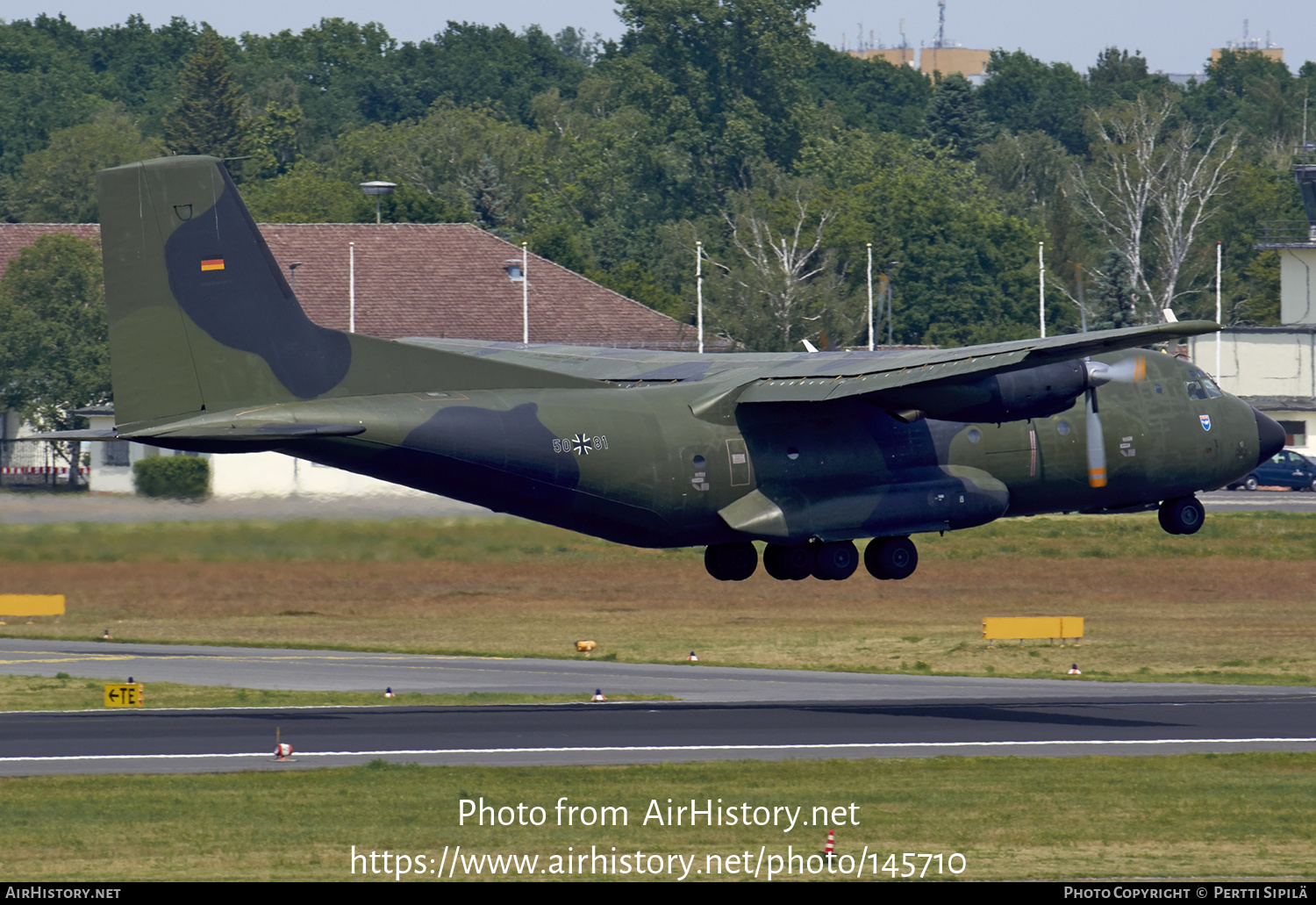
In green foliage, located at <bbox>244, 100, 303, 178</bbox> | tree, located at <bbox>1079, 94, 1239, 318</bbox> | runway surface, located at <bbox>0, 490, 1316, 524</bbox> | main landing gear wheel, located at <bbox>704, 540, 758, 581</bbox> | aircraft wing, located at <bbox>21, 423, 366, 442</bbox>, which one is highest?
green foliage, located at <bbox>244, 100, 303, 178</bbox>

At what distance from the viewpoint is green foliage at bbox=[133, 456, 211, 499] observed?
115ft

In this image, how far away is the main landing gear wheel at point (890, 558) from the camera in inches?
1423

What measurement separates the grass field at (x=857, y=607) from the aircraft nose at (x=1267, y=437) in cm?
1247

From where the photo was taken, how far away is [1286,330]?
296 ft

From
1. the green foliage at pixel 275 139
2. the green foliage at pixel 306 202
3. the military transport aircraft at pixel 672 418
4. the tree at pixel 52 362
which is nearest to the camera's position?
the military transport aircraft at pixel 672 418

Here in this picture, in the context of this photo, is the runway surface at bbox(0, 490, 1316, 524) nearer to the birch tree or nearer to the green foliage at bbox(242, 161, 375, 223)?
the birch tree

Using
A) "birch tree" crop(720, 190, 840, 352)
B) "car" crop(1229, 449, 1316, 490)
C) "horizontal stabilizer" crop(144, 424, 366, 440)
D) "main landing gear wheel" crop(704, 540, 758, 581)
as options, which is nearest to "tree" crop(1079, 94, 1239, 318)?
"car" crop(1229, 449, 1316, 490)

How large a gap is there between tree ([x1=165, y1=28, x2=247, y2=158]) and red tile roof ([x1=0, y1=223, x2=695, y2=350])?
56.0 metres

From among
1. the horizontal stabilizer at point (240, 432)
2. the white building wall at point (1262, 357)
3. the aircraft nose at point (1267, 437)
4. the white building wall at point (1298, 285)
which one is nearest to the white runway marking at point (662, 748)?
the aircraft nose at point (1267, 437)

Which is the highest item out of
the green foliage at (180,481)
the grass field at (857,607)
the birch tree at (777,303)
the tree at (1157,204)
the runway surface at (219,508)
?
the tree at (1157,204)

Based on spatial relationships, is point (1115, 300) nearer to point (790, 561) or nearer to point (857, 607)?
point (857, 607)

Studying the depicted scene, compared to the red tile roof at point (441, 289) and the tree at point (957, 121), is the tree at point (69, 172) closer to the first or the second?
the red tile roof at point (441, 289)

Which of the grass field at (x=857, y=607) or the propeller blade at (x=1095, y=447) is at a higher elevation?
the propeller blade at (x=1095, y=447)

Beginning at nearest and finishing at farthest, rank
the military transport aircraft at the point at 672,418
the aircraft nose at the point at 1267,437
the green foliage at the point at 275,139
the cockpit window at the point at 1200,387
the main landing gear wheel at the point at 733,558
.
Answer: the military transport aircraft at the point at 672,418, the main landing gear wheel at the point at 733,558, the cockpit window at the point at 1200,387, the aircraft nose at the point at 1267,437, the green foliage at the point at 275,139
